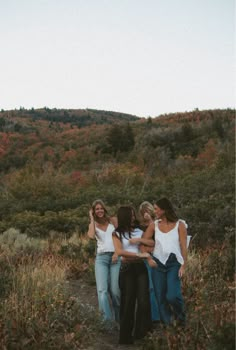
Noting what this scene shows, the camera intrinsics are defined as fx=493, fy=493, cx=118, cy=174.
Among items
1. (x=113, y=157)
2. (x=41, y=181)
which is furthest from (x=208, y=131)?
(x=41, y=181)

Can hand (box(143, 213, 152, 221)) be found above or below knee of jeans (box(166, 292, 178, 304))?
above

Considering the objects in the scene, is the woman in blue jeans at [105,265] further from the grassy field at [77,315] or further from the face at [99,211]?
the grassy field at [77,315]

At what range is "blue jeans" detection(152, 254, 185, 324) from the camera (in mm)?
5809

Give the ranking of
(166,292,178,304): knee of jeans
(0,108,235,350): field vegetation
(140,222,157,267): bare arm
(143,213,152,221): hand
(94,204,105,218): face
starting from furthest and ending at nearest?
(94,204,105,218): face → (143,213,152,221): hand → (140,222,157,267): bare arm → (166,292,178,304): knee of jeans → (0,108,235,350): field vegetation

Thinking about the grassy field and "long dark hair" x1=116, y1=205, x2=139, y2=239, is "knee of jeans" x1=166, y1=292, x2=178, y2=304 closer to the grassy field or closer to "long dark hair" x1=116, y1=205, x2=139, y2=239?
the grassy field

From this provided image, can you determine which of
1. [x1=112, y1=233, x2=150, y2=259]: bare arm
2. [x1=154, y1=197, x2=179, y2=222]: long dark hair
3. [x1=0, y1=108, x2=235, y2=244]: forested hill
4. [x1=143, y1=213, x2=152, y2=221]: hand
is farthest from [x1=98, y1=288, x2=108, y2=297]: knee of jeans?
[x1=0, y1=108, x2=235, y2=244]: forested hill

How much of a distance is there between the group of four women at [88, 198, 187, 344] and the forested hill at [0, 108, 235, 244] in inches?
122

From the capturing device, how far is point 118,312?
21.7 feet

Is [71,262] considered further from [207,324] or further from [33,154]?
[33,154]

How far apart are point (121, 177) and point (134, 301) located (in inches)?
819

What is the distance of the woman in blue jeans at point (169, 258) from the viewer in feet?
19.1

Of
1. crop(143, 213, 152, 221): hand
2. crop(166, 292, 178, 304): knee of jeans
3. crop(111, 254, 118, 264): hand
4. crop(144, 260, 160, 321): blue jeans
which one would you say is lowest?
crop(144, 260, 160, 321): blue jeans

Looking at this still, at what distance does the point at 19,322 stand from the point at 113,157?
104 feet

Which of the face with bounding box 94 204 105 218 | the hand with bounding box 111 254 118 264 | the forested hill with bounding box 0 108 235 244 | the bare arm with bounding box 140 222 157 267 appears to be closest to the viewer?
the bare arm with bounding box 140 222 157 267
